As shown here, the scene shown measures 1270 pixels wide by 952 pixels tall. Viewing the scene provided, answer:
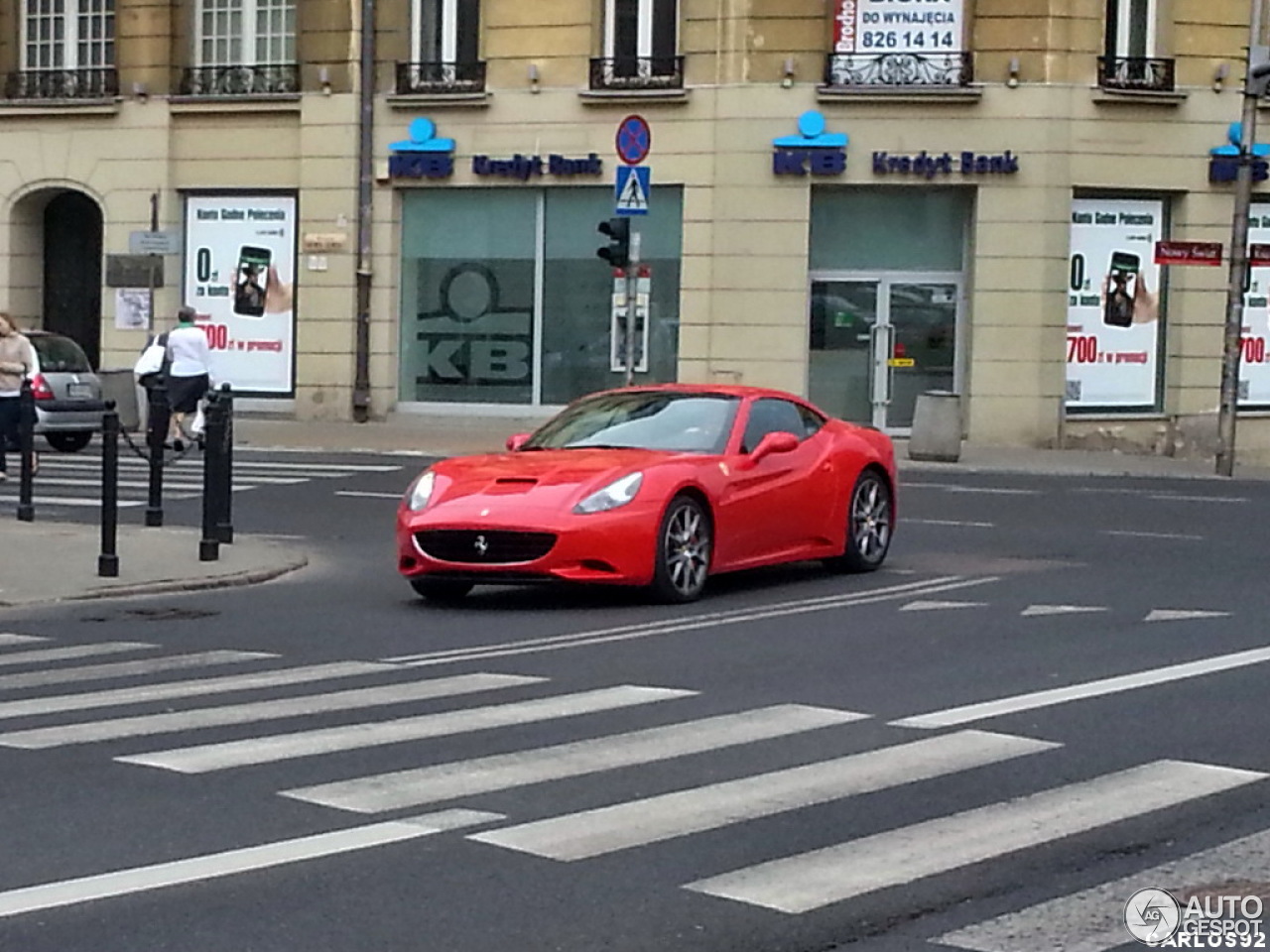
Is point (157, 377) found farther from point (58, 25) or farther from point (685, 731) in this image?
point (685, 731)

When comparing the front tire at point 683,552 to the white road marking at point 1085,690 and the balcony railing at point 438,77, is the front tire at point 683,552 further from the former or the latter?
the balcony railing at point 438,77

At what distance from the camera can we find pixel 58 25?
3591 centimetres

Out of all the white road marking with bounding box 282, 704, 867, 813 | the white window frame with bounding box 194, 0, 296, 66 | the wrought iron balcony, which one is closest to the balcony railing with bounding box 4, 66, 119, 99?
the white window frame with bounding box 194, 0, 296, 66

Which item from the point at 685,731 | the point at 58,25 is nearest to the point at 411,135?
the point at 58,25

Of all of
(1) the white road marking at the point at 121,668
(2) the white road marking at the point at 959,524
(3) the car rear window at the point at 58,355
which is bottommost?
(2) the white road marking at the point at 959,524

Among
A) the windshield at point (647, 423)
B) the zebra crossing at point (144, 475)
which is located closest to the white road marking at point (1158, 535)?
the windshield at point (647, 423)

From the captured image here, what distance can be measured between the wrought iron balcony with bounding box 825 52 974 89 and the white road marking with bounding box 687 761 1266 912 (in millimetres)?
23697

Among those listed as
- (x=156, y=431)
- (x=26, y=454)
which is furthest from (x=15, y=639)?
(x=26, y=454)

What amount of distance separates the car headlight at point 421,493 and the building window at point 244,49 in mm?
21354

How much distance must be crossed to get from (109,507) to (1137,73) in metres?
20.1

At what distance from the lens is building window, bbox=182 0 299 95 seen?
113 feet

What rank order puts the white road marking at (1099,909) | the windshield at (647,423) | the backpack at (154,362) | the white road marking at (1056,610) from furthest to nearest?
the backpack at (154,362), the windshield at (647,423), the white road marking at (1056,610), the white road marking at (1099,909)

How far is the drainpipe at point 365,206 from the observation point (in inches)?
1328

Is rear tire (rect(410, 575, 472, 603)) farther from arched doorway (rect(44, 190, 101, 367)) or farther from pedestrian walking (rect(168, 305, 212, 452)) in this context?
arched doorway (rect(44, 190, 101, 367))
